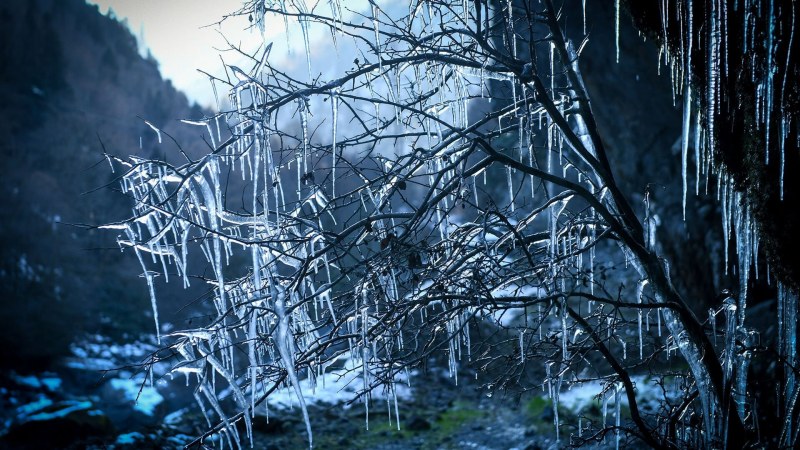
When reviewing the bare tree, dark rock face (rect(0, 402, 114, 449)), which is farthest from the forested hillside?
the bare tree

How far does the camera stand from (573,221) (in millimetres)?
3930

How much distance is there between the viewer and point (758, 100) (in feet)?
8.64

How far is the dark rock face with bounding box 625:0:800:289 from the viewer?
2480 mm

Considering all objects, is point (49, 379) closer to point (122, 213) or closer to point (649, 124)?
point (122, 213)

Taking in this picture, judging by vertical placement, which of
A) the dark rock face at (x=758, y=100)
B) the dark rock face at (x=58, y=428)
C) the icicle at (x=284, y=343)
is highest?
the dark rock face at (x=758, y=100)

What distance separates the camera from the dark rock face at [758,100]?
2.48 meters

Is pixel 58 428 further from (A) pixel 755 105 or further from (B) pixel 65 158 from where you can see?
(B) pixel 65 158

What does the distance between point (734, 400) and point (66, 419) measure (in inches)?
344

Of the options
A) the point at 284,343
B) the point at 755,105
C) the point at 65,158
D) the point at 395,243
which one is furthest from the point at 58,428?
the point at 65,158

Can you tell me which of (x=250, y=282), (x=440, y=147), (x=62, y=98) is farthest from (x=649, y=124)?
(x=62, y=98)

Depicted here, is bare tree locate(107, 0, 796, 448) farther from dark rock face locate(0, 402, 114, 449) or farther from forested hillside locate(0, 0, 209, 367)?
forested hillside locate(0, 0, 209, 367)

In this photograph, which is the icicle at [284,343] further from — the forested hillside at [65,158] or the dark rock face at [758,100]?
the forested hillside at [65,158]

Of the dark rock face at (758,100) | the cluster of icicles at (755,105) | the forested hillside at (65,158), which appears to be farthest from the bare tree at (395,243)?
the forested hillside at (65,158)

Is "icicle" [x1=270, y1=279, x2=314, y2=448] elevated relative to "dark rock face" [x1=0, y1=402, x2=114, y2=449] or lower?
Answer: elevated
